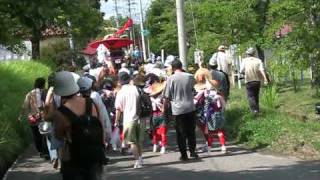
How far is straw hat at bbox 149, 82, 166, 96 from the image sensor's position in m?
13.7

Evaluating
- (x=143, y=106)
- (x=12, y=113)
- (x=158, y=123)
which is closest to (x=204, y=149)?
(x=158, y=123)

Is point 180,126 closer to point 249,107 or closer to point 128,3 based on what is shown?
point 249,107

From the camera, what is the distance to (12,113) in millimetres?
15133

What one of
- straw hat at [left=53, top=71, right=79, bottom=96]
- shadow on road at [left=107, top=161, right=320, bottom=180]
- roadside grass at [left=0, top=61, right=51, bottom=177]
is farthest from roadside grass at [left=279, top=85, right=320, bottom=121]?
straw hat at [left=53, top=71, right=79, bottom=96]

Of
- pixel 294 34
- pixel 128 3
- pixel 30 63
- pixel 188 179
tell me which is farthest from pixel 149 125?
pixel 128 3

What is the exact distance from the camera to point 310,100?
19844 millimetres

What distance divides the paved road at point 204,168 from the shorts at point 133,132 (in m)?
0.50

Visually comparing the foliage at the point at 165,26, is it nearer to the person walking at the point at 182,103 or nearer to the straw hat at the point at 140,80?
the straw hat at the point at 140,80

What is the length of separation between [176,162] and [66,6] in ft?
16.3

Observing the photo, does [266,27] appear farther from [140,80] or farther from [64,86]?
[64,86]

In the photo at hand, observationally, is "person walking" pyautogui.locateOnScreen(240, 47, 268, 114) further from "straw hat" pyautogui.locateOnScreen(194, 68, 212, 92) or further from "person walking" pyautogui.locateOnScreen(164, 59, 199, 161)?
"person walking" pyautogui.locateOnScreen(164, 59, 199, 161)

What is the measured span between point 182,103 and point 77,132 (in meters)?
5.28

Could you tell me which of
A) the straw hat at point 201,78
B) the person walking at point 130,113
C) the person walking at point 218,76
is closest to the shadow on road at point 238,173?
the person walking at point 130,113

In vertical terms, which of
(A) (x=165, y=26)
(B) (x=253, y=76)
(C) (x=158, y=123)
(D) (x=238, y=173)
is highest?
(A) (x=165, y=26)
